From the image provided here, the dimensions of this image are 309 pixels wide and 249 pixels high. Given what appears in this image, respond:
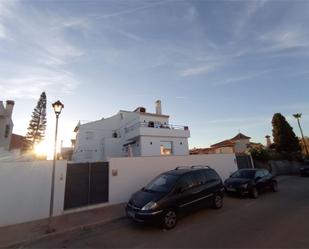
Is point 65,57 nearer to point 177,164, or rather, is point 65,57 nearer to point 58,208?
point 58,208

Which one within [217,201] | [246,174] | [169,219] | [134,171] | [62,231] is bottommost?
[62,231]

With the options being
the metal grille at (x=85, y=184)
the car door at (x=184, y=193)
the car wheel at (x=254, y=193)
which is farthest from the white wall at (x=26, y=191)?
the car wheel at (x=254, y=193)

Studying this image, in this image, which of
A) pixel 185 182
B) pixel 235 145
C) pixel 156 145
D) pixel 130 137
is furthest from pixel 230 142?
pixel 185 182

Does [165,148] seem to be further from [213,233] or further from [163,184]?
[213,233]

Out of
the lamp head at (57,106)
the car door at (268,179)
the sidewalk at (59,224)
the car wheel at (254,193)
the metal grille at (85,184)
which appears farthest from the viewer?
the car door at (268,179)

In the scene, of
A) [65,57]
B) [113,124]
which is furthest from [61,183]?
[113,124]

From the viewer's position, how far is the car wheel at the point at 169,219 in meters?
6.25

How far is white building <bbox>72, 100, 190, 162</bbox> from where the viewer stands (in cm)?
2200

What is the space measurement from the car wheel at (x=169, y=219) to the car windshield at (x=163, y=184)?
72 cm

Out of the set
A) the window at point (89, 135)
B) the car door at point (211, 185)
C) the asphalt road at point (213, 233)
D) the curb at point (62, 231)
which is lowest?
the asphalt road at point (213, 233)

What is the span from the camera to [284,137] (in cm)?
2772

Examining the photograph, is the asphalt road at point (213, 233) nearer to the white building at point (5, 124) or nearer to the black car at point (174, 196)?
the black car at point (174, 196)

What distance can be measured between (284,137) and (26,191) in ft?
102

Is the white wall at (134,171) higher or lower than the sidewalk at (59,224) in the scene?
higher
